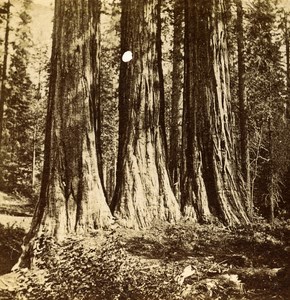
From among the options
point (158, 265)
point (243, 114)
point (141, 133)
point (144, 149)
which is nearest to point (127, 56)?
point (141, 133)

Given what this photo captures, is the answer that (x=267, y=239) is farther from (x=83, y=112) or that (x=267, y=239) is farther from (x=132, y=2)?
(x=132, y=2)

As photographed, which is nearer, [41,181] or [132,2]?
[41,181]

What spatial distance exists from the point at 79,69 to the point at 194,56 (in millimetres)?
1067

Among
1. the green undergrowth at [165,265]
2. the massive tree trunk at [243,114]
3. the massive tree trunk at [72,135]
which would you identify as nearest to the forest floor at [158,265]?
the green undergrowth at [165,265]

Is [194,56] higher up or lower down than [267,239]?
higher up

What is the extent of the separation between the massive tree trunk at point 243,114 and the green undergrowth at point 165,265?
0.36 m

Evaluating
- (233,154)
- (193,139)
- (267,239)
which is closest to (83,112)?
(193,139)

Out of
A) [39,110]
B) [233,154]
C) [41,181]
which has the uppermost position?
[39,110]

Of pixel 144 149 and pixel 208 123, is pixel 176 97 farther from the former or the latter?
pixel 144 149

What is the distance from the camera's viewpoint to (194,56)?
382 centimetres

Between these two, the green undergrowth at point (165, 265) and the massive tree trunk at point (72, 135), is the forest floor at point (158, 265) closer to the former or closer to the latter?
the green undergrowth at point (165, 265)

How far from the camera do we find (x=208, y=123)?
375 centimetres

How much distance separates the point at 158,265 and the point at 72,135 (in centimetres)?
134

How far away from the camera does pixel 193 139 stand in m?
3.74
